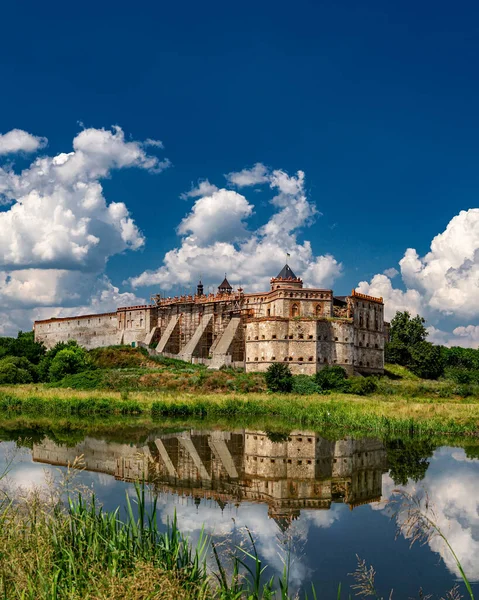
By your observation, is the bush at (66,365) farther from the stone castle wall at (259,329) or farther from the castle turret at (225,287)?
the castle turret at (225,287)

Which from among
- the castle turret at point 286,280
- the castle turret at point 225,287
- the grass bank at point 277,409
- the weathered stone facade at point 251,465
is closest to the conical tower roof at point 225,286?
the castle turret at point 225,287

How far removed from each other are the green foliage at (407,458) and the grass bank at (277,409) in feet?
7.86

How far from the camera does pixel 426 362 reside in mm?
58344

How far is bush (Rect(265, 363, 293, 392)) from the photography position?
44.9 meters

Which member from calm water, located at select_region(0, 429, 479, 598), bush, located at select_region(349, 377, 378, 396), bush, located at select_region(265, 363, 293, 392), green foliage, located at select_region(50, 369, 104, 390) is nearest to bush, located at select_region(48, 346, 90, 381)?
green foliage, located at select_region(50, 369, 104, 390)

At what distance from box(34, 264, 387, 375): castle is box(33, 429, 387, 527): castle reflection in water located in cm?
2331

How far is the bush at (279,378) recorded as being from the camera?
44.9m

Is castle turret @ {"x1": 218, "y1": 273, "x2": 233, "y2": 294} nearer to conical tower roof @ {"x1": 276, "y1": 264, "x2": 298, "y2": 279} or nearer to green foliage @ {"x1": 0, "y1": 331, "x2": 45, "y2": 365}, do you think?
conical tower roof @ {"x1": 276, "y1": 264, "x2": 298, "y2": 279}

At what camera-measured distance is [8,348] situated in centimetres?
6078

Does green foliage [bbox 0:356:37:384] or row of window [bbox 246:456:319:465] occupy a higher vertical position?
green foliage [bbox 0:356:37:384]

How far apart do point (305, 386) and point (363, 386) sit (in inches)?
173

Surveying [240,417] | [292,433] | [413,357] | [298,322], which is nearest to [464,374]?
[413,357]

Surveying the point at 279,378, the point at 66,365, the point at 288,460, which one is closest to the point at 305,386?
the point at 279,378

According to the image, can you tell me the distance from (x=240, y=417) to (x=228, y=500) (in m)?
19.6
